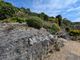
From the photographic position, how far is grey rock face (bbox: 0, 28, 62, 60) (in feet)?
35.4

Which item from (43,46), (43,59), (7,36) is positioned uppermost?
(7,36)

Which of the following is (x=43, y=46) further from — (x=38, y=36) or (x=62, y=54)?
(x=62, y=54)

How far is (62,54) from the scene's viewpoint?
1672cm

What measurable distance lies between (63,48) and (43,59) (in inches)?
179

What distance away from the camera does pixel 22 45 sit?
12.0 meters

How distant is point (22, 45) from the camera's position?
39.4 ft

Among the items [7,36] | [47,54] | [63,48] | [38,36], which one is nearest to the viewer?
[7,36]

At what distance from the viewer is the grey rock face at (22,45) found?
10.8 meters

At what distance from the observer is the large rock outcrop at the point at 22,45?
10.8 meters

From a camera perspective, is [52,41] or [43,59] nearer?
[43,59]

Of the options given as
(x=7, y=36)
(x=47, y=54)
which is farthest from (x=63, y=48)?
(x=7, y=36)

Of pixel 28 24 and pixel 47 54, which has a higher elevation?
pixel 28 24

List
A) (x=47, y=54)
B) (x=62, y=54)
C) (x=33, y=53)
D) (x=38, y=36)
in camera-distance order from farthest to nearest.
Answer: (x=62, y=54), (x=47, y=54), (x=38, y=36), (x=33, y=53)

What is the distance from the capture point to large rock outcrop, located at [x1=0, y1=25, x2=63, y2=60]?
35.4 feet
